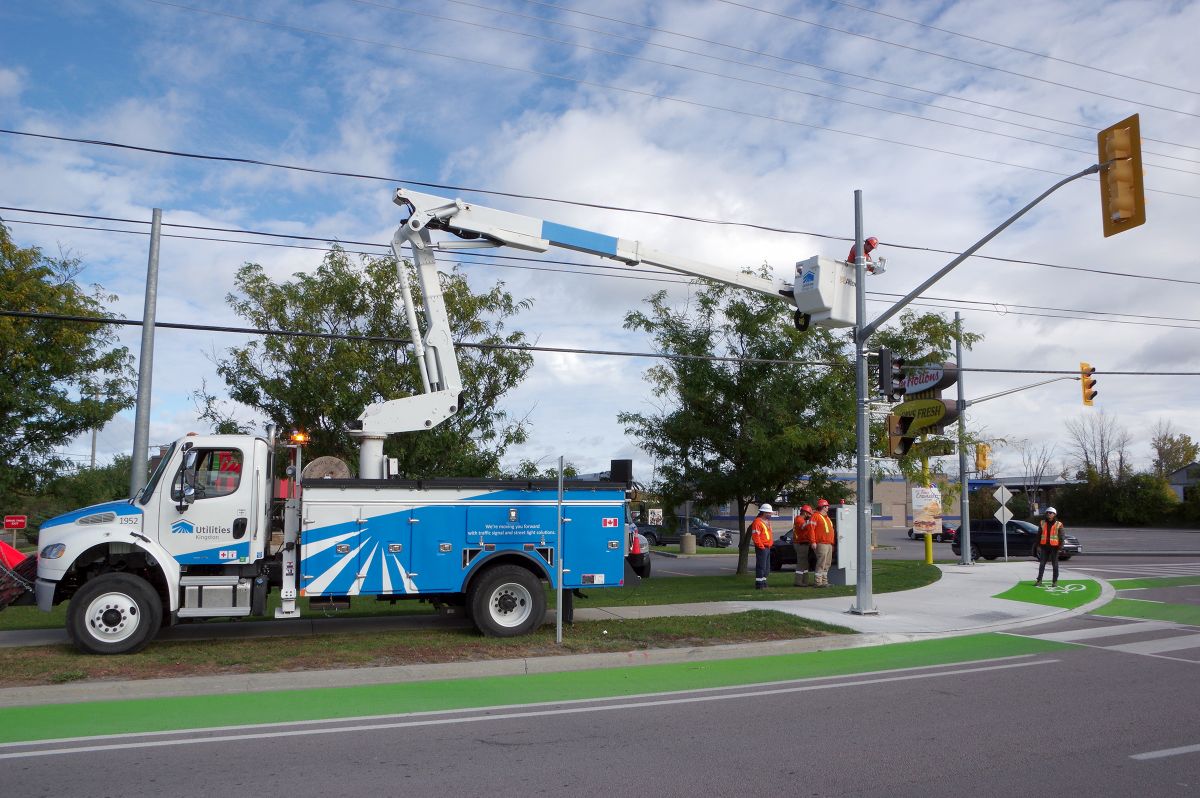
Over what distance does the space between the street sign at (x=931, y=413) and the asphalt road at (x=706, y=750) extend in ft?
32.0

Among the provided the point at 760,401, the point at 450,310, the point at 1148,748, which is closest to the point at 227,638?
the point at 450,310

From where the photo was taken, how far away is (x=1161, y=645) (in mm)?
12062

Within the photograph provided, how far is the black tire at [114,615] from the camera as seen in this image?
10484 millimetres

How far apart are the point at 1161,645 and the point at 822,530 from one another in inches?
297

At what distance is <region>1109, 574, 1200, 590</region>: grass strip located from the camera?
20234 millimetres

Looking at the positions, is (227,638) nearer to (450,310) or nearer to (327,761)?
(327,761)

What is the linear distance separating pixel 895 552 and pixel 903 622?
1231 inches

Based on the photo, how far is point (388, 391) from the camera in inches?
703

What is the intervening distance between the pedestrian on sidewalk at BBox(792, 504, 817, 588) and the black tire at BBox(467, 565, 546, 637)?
29.4 feet

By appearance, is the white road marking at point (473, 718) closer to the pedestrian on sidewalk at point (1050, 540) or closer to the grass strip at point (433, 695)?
the grass strip at point (433, 695)

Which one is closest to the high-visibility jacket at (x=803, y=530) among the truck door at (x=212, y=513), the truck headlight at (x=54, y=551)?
the truck door at (x=212, y=513)

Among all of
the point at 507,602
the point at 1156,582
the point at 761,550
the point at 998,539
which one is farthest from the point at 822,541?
the point at 998,539

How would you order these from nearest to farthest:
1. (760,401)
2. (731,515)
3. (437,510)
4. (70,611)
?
(70,611) → (437,510) → (760,401) → (731,515)

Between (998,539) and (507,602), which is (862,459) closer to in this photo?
(507,602)
